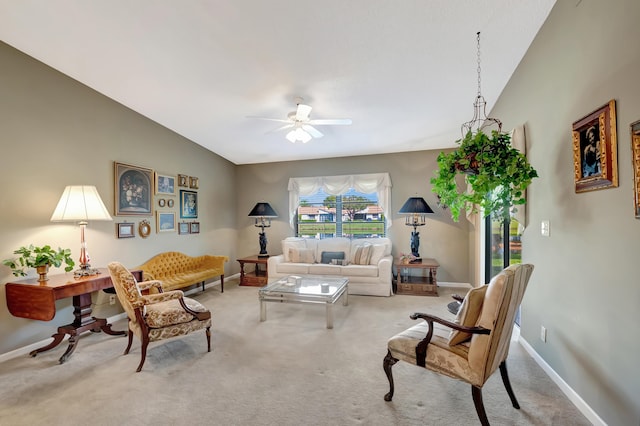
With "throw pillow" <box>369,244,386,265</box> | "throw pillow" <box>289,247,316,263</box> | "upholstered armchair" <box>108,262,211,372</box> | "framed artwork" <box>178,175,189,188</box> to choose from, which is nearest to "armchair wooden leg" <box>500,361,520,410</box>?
"upholstered armchair" <box>108,262,211,372</box>

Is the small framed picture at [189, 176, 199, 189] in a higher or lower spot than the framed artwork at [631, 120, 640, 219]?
higher

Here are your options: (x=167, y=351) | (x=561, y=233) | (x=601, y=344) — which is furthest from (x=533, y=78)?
(x=167, y=351)

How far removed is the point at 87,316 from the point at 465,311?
3.74m

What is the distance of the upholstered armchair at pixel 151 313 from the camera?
2.56 meters

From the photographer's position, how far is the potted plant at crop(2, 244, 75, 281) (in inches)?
110

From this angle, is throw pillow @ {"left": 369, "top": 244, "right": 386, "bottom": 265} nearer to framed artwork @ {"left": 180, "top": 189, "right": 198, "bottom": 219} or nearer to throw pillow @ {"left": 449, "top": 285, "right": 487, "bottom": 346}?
throw pillow @ {"left": 449, "top": 285, "right": 487, "bottom": 346}

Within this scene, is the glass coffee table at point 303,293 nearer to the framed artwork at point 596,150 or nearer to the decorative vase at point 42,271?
the decorative vase at point 42,271

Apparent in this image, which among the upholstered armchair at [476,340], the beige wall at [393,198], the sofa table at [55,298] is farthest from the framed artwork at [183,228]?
the upholstered armchair at [476,340]

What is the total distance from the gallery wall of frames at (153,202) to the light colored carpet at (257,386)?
1540mm

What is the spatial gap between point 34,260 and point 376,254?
4405 mm

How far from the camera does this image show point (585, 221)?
1.95m

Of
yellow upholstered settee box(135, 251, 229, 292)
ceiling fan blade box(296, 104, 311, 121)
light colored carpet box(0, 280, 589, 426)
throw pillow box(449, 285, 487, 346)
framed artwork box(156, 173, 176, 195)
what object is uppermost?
ceiling fan blade box(296, 104, 311, 121)

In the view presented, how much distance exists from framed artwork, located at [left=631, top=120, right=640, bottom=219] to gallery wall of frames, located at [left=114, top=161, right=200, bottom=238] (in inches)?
195

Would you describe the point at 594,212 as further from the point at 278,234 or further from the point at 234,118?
the point at 278,234
